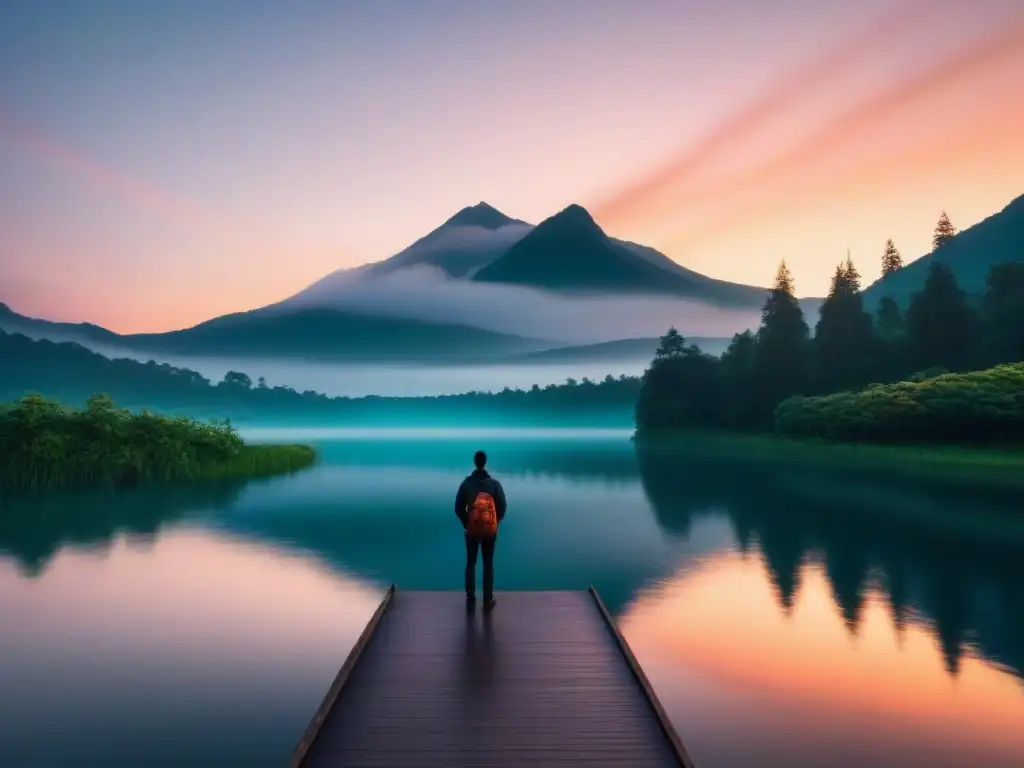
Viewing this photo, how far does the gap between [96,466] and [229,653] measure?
131ft

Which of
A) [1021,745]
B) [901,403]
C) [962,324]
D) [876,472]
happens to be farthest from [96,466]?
[962,324]

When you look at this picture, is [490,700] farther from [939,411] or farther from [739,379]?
[739,379]

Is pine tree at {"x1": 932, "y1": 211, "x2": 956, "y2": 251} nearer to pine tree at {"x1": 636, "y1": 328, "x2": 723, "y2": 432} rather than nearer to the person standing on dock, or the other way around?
pine tree at {"x1": 636, "y1": 328, "x2": 723, "y2": 432}

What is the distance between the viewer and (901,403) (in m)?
71.7

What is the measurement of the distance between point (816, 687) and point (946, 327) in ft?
307

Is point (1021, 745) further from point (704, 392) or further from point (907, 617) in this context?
point (704, 392)

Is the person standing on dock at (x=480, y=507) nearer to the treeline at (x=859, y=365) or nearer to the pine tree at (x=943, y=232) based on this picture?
the treeline at (x=859, y=365)

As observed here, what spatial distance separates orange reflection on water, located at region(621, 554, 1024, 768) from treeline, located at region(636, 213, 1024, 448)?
5867 centimetres

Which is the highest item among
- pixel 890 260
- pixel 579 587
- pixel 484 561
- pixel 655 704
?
pixel 890 260

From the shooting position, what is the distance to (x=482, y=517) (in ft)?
44.0

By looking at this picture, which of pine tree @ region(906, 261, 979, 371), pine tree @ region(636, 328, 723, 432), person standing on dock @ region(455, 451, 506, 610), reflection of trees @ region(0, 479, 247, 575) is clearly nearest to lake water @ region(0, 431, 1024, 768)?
reflection of trees @ region(0, 479, 247, 575)

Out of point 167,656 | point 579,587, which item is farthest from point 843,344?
point 167,656

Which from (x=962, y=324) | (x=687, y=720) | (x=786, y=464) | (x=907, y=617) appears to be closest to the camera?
(x=687, y=720)

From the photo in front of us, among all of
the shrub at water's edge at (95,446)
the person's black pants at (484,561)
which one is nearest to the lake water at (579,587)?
the person's black pants at (484,561)
